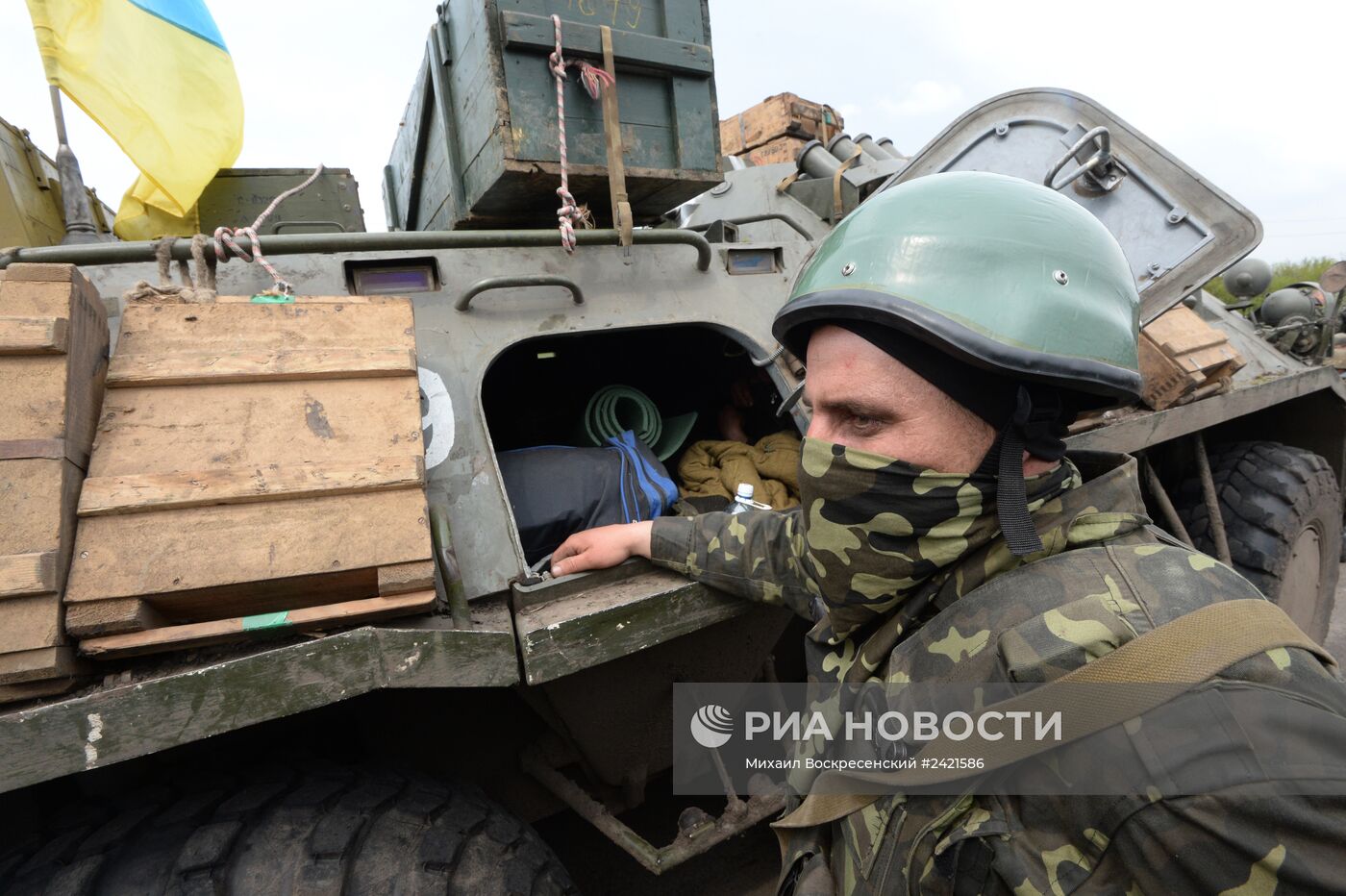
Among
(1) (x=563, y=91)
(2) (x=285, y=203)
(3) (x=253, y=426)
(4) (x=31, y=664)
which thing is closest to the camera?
(4) (x=31, y=664)

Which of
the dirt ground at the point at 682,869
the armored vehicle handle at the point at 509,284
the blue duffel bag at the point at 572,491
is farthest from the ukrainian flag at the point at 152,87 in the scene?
the dirt ground at the point at 682,869

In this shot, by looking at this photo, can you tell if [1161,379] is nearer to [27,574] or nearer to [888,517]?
[888,517]

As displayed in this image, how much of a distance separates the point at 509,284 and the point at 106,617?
1.13 metres

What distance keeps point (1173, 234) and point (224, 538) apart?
2.82m

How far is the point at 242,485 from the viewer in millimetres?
1320

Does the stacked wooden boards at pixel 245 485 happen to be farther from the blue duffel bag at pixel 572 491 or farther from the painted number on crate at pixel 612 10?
the painted number on crate at pixel 612 10

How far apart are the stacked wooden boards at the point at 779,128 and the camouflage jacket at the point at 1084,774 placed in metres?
5.27

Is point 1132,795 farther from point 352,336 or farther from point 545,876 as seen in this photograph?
point 352,336

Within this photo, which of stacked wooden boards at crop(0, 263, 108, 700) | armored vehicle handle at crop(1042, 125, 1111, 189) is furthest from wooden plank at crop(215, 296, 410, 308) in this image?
armored vehicle handle at crop(1042, 125, 1111, 189)

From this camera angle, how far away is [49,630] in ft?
3.75

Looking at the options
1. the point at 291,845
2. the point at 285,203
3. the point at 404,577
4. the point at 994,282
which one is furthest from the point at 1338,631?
the point at 285,203

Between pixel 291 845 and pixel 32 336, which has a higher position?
pixel 32 336

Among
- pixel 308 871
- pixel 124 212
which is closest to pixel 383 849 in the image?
pixel 308 871

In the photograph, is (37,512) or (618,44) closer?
(37,512)
